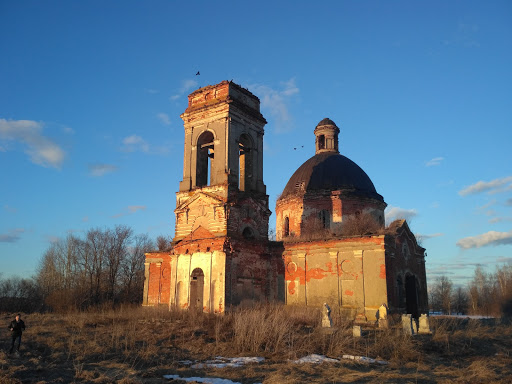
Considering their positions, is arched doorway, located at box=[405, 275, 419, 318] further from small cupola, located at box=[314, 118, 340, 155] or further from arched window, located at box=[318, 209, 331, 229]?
small cupola, located at box=[314, 118, 340, 155]

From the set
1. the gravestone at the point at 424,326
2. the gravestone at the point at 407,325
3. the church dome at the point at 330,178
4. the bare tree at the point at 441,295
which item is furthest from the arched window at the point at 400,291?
the bare tree at the point at 441,295

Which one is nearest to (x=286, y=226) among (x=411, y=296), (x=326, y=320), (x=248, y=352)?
(x=411, y=296)

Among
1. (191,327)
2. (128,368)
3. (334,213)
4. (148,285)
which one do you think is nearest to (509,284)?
(334,213)

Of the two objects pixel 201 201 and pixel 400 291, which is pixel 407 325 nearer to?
pixel 400 291

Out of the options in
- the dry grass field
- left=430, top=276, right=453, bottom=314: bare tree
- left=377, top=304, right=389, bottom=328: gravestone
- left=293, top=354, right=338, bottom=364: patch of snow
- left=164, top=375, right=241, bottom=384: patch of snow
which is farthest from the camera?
left=430, top=276, right=453, bottom=314: bare tree

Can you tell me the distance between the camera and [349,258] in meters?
19.7

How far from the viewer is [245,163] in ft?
73.7

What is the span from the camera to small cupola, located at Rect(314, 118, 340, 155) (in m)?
30.7

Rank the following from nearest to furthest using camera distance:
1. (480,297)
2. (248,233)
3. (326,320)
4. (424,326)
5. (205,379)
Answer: (205,379) < (326,320) < (424,326) < (248,233) < (480,297)

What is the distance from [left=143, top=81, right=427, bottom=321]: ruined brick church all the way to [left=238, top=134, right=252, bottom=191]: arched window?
5 centimetres

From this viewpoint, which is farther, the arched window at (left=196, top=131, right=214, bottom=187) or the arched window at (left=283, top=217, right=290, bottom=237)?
the arched window at (left=283, top=217, right=290, bottom=237)

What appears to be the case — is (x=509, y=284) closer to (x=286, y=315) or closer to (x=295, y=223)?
(x=295, y=223)

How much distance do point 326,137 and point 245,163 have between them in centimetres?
1031

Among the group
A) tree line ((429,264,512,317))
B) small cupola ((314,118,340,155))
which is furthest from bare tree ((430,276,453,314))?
small cupola ((314,118,340,155))
